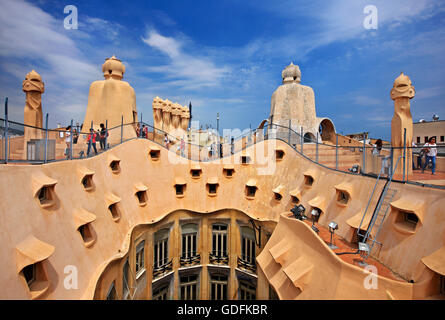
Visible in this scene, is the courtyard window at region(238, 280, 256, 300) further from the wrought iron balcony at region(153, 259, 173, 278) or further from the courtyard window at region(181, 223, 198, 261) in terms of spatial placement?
the wrought iron balcony at region(153, 259, 173, 278)

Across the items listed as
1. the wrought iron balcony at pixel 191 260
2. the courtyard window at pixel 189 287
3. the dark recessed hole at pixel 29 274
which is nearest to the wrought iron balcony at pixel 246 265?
the wrought iron balcony at pixel 191 260

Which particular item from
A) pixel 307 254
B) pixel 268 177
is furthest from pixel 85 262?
pixel 268 177

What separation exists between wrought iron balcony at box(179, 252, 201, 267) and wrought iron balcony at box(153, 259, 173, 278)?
41.9 inches

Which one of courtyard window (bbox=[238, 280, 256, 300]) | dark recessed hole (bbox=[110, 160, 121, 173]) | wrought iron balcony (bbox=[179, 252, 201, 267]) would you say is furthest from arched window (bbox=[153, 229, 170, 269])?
courtyard window (bbox=[238, 280, 256, 300])

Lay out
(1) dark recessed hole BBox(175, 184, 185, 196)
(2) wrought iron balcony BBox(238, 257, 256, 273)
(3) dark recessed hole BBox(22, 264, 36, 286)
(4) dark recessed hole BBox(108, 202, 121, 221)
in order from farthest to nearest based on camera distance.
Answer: (1) dark recessed hole BBox(175, 184, 185, 196), (2) wrought iron balcony BBox(238, 257, 256, 273), (4) dark recessed hole BBox(108, 202, 121, 221), (3) dark recessed hole BBox(22, 264, 36, 286)

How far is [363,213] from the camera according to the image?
11.0m

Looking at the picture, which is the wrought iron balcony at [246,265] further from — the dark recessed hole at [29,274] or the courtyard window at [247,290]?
the dark recessed hole at [29,274]

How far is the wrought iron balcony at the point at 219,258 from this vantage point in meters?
21.2

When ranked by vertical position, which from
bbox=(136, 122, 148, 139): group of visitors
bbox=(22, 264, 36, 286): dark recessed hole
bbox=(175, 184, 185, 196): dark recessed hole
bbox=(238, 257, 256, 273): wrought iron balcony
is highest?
bbox=(136, 122, 148, 139): group of visitors

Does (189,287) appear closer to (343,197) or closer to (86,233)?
(86,233)

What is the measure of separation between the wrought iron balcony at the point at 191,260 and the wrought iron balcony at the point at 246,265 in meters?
3.56

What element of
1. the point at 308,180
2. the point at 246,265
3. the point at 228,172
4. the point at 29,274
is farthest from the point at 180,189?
the point at 29,274

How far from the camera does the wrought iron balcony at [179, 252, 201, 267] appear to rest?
20562mm

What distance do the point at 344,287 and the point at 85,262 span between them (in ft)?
33.1
